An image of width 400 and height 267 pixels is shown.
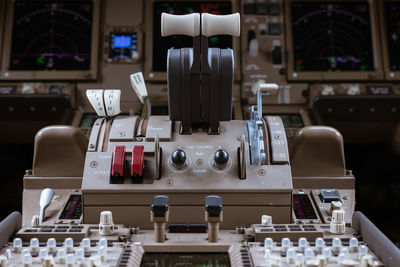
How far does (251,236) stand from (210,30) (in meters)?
0.69

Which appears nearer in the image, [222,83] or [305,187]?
[222,83]

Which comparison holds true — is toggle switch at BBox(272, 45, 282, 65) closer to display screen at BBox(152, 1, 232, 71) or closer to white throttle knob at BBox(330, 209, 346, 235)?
display screen at BBox(152, 1, 232, 71)

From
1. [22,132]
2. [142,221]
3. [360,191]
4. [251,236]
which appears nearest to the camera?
[251,236]

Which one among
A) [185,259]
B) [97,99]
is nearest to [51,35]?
[97,99]

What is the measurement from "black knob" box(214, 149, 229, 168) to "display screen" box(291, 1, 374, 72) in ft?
7.73

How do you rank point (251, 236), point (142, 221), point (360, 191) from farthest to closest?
1. point (360, 191)
2. point (142, 221)
3. point (251, 236)

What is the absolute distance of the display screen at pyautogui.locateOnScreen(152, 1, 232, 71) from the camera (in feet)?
13.0

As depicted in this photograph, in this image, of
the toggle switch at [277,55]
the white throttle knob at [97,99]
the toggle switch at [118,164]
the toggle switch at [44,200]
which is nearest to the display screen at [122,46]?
the toggle switch at [277,55]

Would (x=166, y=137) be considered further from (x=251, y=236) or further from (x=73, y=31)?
(x=73, y=31)

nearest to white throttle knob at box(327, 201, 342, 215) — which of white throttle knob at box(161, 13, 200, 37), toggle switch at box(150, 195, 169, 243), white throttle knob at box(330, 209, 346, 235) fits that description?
white throttle knob at box(330, 209, 346, 235)

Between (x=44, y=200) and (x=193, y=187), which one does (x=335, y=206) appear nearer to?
(x=193, y=187)

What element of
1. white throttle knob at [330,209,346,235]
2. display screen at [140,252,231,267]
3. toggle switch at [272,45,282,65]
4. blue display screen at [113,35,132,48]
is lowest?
display screen at [140,252,231,267]

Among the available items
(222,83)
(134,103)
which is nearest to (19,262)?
(222,83)

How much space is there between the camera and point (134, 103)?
386cm
